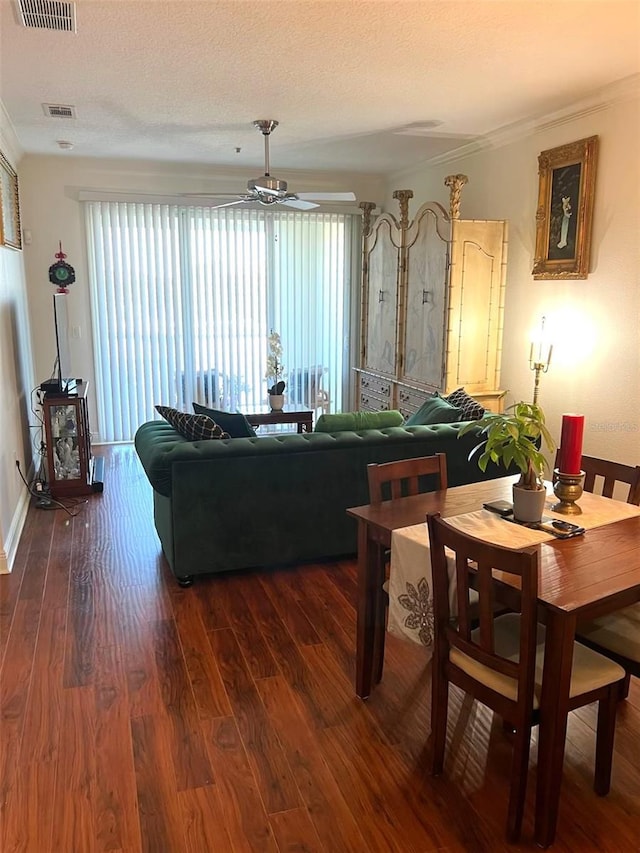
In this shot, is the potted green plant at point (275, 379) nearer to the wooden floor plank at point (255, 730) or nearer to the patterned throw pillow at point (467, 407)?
the patterned throw pillow at point (467, 407)

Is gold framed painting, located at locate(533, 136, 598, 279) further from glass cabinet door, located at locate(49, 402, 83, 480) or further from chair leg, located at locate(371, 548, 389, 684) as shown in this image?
glass cabinet door, located at locate(49, 402, 83, 480)

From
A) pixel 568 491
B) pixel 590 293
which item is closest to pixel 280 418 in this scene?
pixel 590 293

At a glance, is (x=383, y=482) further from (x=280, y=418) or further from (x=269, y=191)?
(x=280, y=418)

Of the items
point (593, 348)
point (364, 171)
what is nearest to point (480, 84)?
point (593, 348)

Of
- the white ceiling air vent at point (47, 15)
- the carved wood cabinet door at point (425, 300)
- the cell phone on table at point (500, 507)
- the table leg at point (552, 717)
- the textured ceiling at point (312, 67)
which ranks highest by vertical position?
the textured ceiling at point (312, 67)

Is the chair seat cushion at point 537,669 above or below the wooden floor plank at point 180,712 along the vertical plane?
above

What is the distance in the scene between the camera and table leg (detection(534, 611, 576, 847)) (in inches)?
67.7

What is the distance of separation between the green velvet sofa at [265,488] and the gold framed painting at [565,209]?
164 centimetres

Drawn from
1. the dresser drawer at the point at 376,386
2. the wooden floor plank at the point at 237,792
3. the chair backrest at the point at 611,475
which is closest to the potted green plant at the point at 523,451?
the chair backrest at the point at 611,475

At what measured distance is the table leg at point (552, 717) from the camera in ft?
5.65

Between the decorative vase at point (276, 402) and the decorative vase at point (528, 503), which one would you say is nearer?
the decorative vase at point (528, 503)

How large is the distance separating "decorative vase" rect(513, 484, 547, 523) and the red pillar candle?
0.63ft

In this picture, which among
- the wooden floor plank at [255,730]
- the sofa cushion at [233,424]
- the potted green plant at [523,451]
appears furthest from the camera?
the sofa cushion at [233,424]

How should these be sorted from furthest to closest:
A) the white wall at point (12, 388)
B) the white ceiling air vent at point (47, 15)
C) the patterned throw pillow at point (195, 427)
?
1. the white wall at point (12, 388)
2. the patterned throw pillow at point (195, 427)
3. the white ceiling air vent at point (47, 15)
